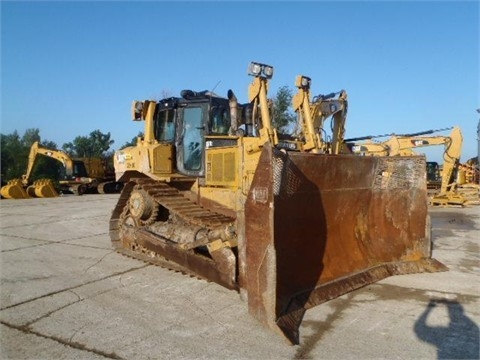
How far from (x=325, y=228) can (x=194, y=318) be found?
75.2 inches

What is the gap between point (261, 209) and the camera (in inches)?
150

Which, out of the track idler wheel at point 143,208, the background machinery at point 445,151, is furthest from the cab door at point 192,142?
the background machinery at point 445,151

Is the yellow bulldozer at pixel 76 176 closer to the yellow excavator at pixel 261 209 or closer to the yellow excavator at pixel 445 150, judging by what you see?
the yellow excavator at pixel 445 150

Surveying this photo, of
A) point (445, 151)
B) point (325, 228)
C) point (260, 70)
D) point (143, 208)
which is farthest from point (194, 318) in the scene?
point (445, 151)

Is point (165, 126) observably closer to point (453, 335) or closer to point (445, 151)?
point (453, 335)

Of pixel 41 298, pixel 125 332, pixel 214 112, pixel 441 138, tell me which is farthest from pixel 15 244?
pixel 441 138

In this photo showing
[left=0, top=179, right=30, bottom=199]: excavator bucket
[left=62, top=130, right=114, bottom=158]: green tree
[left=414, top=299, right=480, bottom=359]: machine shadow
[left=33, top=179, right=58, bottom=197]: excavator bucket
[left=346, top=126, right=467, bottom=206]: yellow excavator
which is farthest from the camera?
[left=62, top=130, right=114, bottom=158]: green tree

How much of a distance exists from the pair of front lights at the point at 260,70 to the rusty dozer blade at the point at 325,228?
2.37 meters

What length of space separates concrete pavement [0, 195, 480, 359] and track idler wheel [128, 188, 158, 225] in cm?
79

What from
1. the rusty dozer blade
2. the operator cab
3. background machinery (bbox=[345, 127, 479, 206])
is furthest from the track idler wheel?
background machinery (bbox=[345, 127, 479, 206])

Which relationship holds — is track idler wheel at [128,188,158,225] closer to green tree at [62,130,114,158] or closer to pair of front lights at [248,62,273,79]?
pair of front lights at [248,62,273,79]

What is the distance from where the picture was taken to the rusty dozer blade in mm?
3762

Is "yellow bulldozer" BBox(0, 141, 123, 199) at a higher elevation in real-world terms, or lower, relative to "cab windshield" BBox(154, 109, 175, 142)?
lower

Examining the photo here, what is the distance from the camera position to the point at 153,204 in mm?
6797
